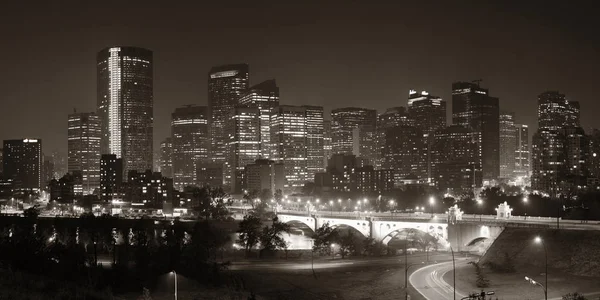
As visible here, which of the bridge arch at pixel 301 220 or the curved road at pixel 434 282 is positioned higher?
the curved road at pixel 434 282

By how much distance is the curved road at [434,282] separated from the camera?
217 feet

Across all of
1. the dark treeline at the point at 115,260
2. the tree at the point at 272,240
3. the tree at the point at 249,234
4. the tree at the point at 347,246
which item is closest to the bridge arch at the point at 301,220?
the tree at the point at 249,234

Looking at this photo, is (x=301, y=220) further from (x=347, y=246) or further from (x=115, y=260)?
(x=115, y=260)

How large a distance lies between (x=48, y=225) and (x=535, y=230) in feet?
373

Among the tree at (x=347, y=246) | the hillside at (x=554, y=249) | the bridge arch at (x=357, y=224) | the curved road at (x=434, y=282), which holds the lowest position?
the tree at (x=347, y=246)

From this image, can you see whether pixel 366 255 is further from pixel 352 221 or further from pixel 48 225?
pixel 48 225

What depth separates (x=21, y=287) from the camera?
60625mm

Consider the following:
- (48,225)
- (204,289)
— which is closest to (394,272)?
(204,289)

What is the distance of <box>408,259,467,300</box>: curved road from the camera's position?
66.1 m

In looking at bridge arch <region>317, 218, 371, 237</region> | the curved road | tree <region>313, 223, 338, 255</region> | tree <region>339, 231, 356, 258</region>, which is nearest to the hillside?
the curved road

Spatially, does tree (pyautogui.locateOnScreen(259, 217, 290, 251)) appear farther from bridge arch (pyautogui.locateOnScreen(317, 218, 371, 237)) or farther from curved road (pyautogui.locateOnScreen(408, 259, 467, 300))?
curved road (pyautogui.locateOnScreen(408, 259, 467, 300))

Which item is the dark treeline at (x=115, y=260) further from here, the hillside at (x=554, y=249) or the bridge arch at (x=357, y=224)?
the hillside at (x=554, y=249)

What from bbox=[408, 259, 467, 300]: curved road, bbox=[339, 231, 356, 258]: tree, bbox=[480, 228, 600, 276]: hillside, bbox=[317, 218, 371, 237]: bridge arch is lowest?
bbox=[339, 231, 356, 258]: tree

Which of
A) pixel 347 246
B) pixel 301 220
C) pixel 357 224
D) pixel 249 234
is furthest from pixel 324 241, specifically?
pixel 301 220
